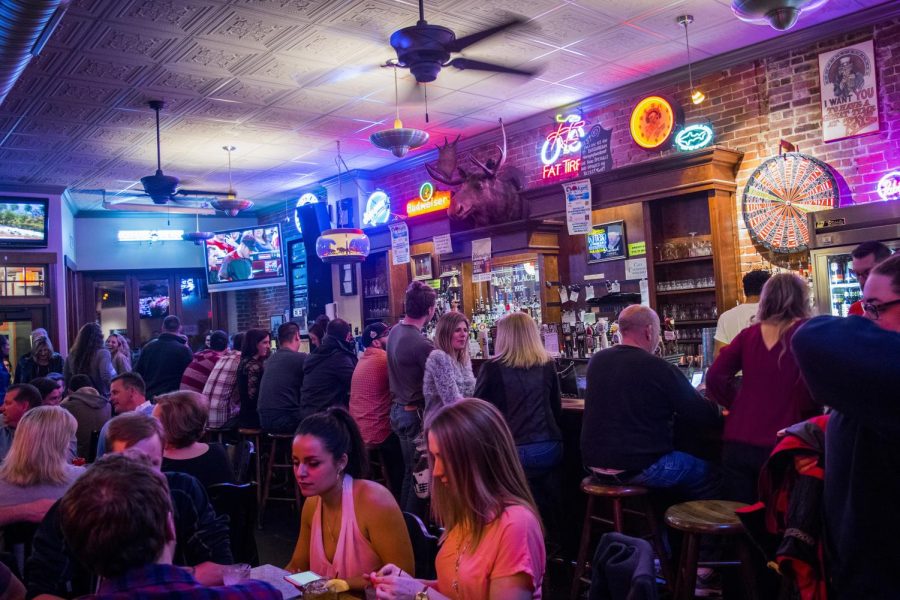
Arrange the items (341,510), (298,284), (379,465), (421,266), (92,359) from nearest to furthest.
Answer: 1. (341,510)
2. (379,465)
3. (92,359)
4. (421,266)
5. (298,284)

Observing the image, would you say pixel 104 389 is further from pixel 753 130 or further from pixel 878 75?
pixel 878 75

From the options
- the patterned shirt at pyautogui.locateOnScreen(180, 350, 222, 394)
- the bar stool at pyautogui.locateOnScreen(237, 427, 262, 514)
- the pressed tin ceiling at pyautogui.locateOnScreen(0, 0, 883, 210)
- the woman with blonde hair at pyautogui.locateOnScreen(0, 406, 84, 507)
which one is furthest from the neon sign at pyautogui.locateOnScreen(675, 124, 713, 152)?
the woman with blonde hair at pyautogui.locateOnScreen(0, 406, 84, 507)

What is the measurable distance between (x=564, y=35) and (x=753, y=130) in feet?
6.38

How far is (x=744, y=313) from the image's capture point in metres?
4.71

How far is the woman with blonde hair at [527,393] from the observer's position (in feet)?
12.9

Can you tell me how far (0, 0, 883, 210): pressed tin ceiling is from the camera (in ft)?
17.9

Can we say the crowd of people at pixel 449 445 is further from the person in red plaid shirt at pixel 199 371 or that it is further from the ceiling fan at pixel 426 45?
the ceiling fan at pixel 426 45

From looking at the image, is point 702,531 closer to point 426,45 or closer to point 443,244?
point 426,45

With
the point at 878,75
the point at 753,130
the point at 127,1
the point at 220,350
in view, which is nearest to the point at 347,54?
the point at 127,1

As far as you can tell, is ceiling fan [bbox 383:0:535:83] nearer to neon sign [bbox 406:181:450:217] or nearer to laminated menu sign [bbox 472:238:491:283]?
laminated menu sign [bbox 472:238:491:283]

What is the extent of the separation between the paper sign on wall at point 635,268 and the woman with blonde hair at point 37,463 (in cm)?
555

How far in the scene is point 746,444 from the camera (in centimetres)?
320

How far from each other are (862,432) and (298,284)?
11717 mm

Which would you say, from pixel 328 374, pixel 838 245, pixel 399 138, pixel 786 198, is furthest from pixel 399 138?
pixel 838 245
